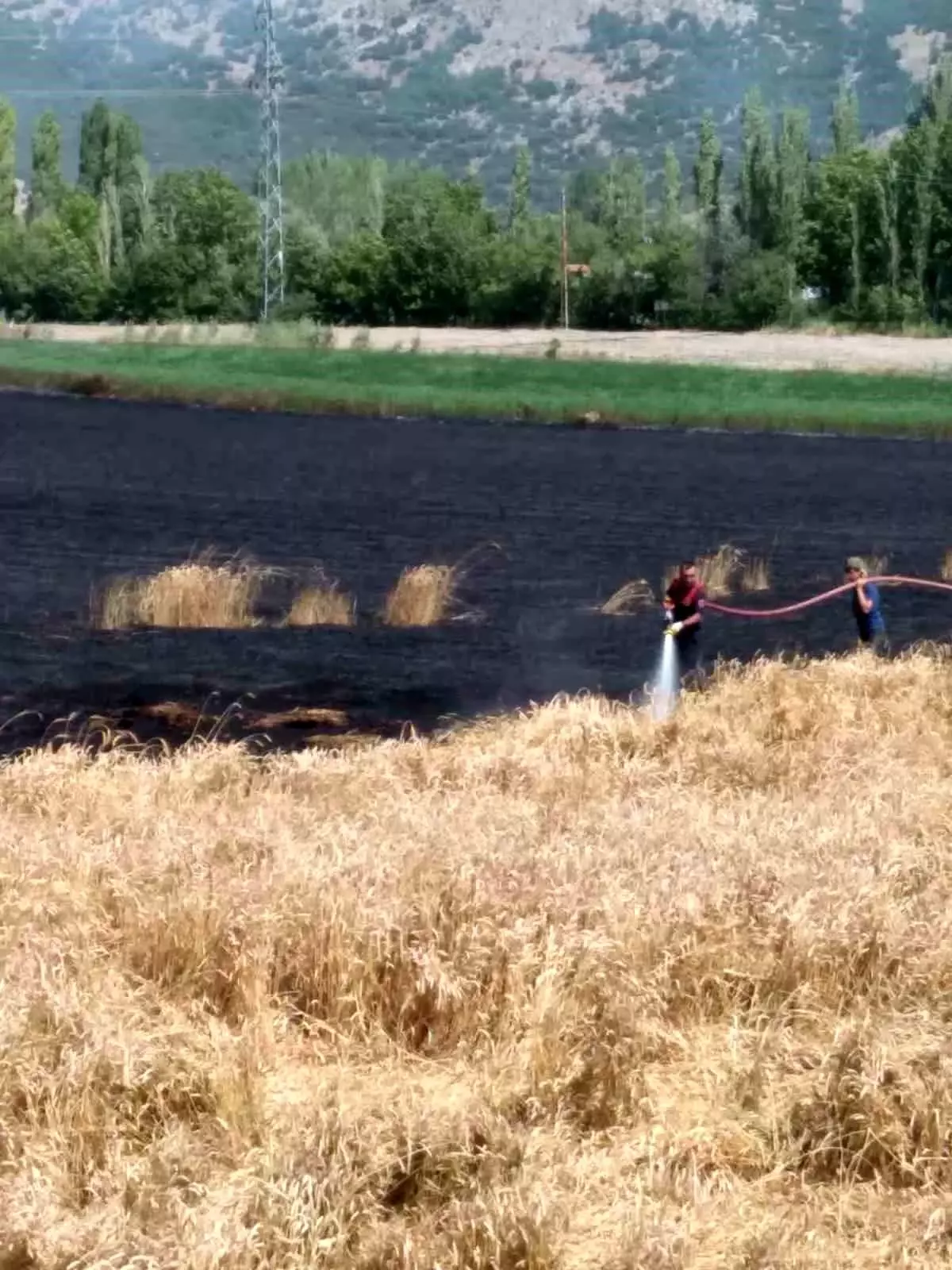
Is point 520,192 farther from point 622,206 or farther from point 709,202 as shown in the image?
point 709,202

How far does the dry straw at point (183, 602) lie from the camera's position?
27.0m

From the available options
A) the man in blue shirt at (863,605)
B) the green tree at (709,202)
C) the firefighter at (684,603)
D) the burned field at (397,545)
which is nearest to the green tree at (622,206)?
the green tree at (709,202)

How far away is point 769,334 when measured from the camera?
373 feet

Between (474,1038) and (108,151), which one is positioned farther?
(108,151)

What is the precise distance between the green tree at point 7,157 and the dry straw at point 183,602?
450 ft

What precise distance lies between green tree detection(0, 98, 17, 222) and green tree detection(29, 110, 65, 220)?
7.23 meters

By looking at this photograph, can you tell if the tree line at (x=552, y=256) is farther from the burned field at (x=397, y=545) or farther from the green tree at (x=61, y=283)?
the burned field at (x=397, y=545)

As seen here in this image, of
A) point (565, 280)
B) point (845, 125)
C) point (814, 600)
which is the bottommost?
point (814, 600)

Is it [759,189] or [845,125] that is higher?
[845,125]

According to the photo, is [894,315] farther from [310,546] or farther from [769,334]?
[310,546]

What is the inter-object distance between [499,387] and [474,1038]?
78.2 meters

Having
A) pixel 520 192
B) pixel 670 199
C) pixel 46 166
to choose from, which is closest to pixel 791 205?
pixel 670 199

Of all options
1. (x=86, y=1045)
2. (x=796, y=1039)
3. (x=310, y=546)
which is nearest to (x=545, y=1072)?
(x=796, y=1039)

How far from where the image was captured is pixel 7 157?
16812cm
